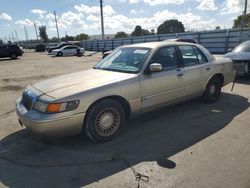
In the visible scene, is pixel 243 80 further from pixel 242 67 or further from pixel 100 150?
pixel 100 150

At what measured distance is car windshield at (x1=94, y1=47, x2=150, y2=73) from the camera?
500 cm

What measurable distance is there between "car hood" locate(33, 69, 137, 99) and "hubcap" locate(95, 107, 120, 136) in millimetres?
469

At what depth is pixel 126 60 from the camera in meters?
5.29

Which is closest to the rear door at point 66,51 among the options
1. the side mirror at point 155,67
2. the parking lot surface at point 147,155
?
the parking lot surface at point 147,155

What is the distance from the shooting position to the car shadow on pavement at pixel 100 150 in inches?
139

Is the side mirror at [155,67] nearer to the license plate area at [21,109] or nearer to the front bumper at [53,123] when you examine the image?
the front bumper at [53,123]

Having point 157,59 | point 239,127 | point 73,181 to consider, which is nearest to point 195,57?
point 157,59

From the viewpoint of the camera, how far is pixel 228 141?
4.35 m

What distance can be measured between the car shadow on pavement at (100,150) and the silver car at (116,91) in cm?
34

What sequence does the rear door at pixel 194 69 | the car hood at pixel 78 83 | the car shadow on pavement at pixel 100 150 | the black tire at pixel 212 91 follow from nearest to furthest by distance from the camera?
the car shadow on pavement at pixel 100 150 → the car hood at pixel 78 83 → the rear door at pixel 194 69 → the black tire at pixel 212 91

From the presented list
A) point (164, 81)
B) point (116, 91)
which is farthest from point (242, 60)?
point (116, 91)

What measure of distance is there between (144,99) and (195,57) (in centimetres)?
192

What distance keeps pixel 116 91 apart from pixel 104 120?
51 centimetres

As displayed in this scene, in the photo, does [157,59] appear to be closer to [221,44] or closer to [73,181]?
[73,181]
